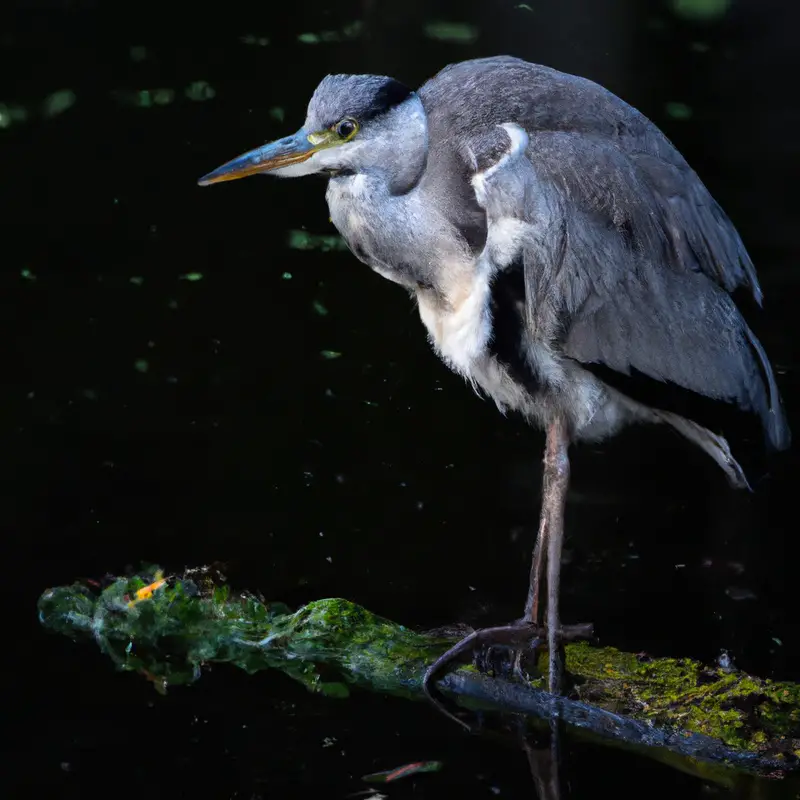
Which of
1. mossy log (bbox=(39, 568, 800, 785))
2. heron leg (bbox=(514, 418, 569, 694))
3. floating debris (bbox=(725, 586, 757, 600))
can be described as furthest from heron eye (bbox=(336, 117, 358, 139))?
floating debris (bbox=(725, 586, 757, 600))

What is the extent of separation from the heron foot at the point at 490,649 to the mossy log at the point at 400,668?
0.02 m

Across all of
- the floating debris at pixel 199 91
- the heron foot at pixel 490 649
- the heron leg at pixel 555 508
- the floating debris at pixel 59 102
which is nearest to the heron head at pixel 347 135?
the heron leg at pixel 555 508

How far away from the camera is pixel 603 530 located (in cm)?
335

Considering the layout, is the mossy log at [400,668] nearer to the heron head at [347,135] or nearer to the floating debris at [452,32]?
the heron head at [347,135]

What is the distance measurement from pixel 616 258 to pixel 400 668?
0.87 m

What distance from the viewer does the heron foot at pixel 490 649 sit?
8.23 ft

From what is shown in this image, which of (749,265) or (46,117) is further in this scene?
(46,117)

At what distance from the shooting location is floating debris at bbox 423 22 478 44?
3.50m

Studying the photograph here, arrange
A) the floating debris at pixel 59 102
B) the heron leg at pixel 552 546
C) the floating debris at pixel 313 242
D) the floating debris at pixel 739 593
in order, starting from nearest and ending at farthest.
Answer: the heron leg at pixel 552 546
the floating debris at pixel 739 593
the floating debris at pixel 313 242
the floating debris at pixel 59 102

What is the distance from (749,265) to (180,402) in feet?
5.53

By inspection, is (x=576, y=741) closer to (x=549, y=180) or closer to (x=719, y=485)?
(x=549, y=180)

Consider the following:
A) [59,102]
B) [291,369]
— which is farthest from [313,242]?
[59,102]

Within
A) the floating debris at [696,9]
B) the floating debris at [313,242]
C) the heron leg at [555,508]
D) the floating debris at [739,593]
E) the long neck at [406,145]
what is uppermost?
the long neck at [406,145]

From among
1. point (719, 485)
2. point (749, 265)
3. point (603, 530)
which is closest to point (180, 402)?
point (603, 530)
